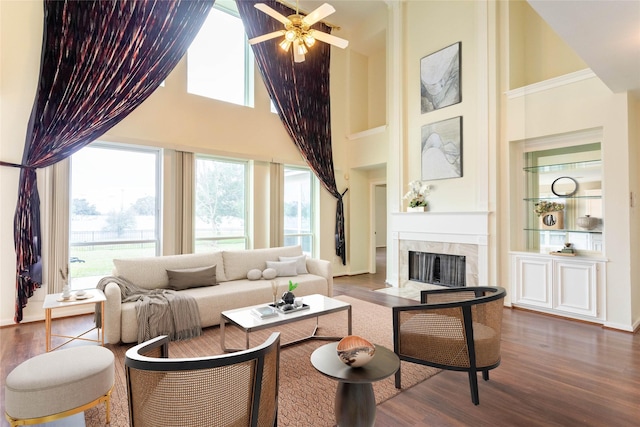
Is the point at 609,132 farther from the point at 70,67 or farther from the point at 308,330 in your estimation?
the point at 70,67

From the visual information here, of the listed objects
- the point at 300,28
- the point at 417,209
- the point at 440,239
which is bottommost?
the point at 440,239

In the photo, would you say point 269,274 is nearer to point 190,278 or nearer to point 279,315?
point 190,278

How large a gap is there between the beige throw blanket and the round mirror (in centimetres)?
514

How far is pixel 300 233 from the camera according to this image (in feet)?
23.5

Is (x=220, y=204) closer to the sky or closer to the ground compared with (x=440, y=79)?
closer to the ground

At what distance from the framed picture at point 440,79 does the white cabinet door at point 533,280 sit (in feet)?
9.27

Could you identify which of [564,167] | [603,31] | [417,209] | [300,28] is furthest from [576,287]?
[300,28]

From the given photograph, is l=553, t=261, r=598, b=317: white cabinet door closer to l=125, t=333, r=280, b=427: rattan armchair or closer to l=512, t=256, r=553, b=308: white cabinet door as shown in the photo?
l=512, t=256, r=553, b=308: white cabinet door

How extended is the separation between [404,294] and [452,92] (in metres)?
3.58

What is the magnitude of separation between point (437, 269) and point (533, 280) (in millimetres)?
1598

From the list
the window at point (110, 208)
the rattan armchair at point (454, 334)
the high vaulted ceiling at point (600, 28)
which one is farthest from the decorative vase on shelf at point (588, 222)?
the window at point (110, 208)

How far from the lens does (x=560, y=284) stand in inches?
173

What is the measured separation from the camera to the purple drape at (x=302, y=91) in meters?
6.19

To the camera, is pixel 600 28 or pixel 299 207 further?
pixel 299 207
